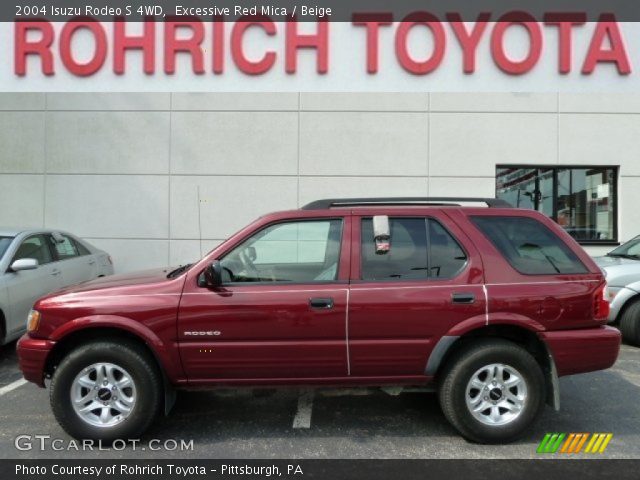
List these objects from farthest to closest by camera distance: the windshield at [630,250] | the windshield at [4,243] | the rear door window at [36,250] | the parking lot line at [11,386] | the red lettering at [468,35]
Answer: the red lettering at [468,35], the windshield at [630,250], the rear door window at [36,250], the windshield at [4,243], the parking lot line at [11,386]

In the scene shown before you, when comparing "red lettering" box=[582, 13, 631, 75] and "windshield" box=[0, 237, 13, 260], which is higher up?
"red lettering" box=[582, 13, 631, 75]

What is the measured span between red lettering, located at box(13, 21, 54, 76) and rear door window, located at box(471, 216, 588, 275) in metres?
9.31

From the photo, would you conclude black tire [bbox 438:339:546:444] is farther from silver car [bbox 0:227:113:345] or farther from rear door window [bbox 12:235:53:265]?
rear door window [bbox 12:235:53:265]

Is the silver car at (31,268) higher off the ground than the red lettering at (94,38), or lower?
lower

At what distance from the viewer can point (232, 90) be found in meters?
9.49

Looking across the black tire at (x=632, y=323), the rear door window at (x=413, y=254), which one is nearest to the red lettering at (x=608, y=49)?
the black tire at (x=632, y=323)

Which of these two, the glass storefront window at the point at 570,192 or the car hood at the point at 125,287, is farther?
the glass storefront window at the point at 570,192

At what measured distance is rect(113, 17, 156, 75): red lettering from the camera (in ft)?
31.1

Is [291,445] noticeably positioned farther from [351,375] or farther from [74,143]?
[74,143]

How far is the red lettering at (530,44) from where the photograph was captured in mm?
9398

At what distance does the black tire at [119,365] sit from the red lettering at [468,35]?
8328 mm

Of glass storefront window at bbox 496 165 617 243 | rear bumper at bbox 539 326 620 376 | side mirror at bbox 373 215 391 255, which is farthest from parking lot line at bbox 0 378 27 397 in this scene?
glass storefront window at bbox 496 165 617 243

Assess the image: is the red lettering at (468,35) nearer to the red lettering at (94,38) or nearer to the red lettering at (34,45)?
the red lettering at (94,38)

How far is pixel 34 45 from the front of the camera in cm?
957
